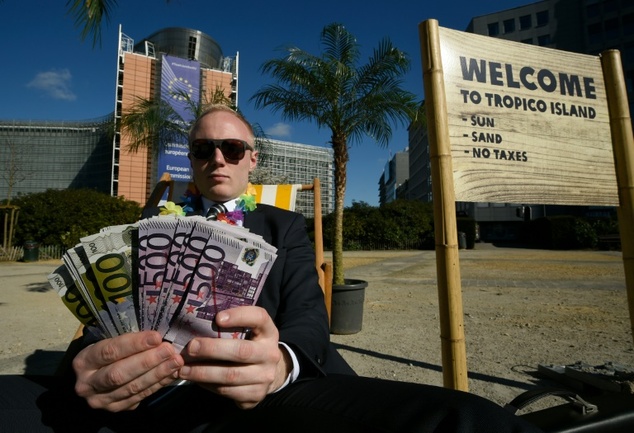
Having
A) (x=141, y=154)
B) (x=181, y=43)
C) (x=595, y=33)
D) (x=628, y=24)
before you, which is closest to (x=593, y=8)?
(x=595, y=33)

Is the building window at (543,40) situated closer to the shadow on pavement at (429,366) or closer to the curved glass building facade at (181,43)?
the curved glass building facade at (181,43)

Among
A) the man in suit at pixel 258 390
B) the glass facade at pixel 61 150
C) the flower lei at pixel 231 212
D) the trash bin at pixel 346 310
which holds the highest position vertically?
the glass facade at pixel 61 150

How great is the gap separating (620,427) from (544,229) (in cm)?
2642

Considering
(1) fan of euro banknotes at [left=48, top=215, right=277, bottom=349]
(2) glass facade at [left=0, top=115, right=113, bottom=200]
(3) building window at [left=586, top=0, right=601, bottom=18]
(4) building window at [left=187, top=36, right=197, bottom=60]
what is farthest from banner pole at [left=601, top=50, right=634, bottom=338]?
(2) glass facade at [left=0, top=115, right=113, bottom=200]

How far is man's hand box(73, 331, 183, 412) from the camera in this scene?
801 millimetres

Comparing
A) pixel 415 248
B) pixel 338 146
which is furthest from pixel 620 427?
pixel 415 248

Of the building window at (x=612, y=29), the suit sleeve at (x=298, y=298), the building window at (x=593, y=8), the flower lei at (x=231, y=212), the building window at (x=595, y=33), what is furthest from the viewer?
the building window at (x=593, y=8)

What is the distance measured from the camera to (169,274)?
0.81 m

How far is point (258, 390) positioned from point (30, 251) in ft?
59.8

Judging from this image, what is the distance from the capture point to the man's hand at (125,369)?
2.63 feet

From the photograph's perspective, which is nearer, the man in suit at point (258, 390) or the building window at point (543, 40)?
the man in suit at point (258, 390)

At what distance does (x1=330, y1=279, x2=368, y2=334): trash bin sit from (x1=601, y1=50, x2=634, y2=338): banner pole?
8.39 ft

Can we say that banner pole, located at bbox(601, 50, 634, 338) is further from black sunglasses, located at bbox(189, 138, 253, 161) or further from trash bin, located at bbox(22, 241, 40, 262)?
trash bin, located at bbox(22, 241, 40, 262)

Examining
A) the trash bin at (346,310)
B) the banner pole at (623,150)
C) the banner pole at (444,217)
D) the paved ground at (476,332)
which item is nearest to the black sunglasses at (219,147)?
the banner pole at (444,217)
